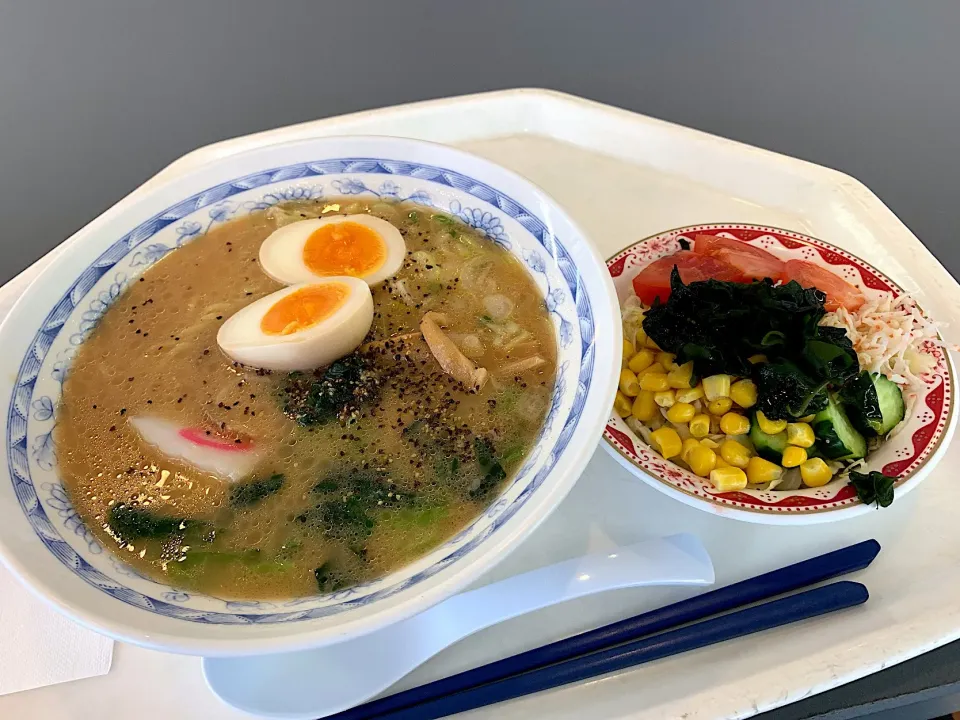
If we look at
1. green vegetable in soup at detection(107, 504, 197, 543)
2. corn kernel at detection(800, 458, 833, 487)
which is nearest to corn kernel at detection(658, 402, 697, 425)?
corn kernel at detection(800, 458, 833, 487)

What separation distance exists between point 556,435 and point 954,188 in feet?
7.88

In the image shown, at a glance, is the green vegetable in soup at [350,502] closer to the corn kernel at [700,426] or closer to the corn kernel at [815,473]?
the corn kernel at [700,426]

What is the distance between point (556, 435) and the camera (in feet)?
3.52

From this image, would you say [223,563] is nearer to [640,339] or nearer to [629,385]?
[629,385]

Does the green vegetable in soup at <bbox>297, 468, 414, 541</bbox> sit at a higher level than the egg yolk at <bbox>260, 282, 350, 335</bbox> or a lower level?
lower

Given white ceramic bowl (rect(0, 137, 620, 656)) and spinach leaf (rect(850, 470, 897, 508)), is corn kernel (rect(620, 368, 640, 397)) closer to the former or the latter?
white ceramic bowl (rect(0, 137, 620, 656))

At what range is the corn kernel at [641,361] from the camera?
1.48 metres

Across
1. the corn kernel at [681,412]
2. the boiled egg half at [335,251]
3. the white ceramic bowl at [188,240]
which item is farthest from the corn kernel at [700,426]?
the boiled egg half at [335,251]

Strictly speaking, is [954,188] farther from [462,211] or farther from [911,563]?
[462,211]

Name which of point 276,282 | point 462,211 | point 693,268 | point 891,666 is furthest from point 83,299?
point 891,666

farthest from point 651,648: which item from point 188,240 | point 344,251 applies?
point 188,240

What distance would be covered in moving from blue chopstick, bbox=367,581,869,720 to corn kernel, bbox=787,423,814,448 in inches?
10.7

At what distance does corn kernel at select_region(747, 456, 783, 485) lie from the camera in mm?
1290

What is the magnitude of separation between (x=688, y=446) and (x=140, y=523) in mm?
999
